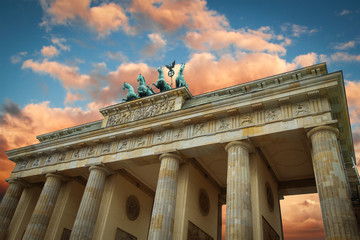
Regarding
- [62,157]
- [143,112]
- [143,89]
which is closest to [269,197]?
[143,112]

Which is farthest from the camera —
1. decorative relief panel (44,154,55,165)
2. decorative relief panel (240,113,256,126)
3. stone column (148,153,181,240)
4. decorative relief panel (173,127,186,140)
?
decorative relief panel (44,154,55,165)

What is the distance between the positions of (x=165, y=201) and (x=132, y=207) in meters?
6.76

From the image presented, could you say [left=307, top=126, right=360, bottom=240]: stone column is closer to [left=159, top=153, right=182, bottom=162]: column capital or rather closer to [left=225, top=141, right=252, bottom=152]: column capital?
[left=225, top=141, right=252, bottom=152]: column capital

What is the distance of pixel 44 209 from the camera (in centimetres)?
2092

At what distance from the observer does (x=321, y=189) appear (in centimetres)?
1286

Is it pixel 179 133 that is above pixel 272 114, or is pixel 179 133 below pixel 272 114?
below

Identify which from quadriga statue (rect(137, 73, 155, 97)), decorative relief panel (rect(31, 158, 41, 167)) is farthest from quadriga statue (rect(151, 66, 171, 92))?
decorative relief panel (rect(31, 158, 41, 167))

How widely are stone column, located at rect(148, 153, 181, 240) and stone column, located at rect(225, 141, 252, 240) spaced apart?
3384 mm

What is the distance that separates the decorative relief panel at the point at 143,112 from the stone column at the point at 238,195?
20.1ft

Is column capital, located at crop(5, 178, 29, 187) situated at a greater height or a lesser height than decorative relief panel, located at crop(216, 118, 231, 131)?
lesser

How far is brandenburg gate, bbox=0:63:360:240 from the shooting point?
47.3 feet

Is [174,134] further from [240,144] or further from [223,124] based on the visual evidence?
[240,144]

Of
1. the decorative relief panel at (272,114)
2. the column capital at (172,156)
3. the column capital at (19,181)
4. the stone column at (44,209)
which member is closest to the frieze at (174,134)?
the decorative relief panel at (272,114)

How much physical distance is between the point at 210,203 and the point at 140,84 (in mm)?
10806
